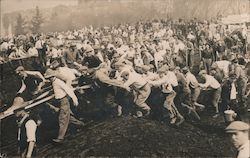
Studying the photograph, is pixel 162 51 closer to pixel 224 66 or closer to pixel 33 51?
pixel 224 66

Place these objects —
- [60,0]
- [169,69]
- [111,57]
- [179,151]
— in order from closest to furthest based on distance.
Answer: [179,151], [169,69], [111,57], [60,0]

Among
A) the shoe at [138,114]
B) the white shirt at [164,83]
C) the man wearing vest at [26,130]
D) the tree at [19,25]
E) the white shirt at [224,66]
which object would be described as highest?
the tree at [19,25]

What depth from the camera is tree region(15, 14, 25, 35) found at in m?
6.38

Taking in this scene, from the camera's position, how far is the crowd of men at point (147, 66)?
17.4 feet

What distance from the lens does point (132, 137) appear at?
211 inches

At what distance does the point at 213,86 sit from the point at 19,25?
301 centimetres

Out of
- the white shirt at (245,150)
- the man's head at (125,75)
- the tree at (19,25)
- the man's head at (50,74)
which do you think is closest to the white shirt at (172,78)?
the man's head at (125,75)

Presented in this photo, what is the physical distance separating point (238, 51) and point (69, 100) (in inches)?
88.3

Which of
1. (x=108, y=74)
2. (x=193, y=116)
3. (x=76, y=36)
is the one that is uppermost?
(x=76, y=36)

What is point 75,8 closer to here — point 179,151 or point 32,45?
point 32,45

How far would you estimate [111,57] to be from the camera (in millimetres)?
5816

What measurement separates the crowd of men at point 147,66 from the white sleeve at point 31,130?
325 millimetres

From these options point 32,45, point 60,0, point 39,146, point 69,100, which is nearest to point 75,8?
point 60,0

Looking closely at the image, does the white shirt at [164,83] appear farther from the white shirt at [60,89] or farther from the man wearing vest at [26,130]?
the man wearing vest at [26,130]
